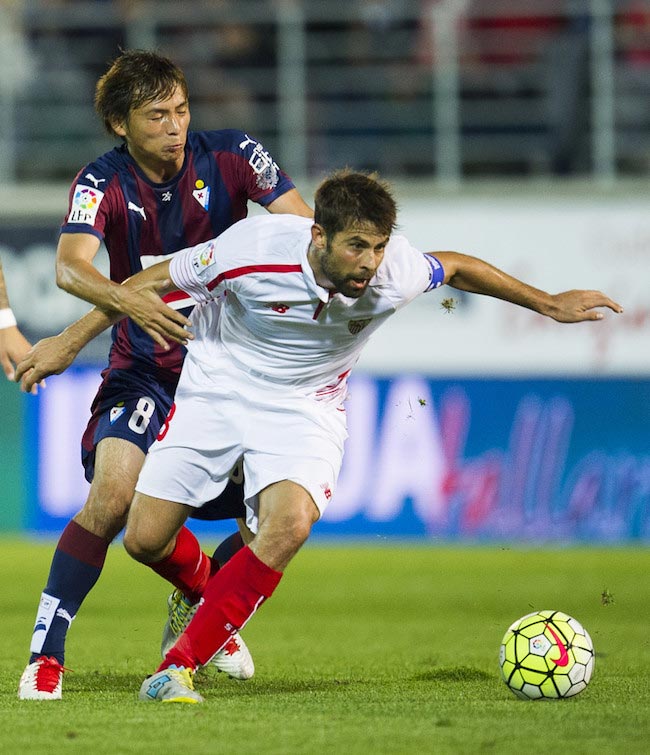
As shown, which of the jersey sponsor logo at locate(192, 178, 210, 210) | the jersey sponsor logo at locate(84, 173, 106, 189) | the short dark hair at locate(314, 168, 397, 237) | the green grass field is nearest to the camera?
the green grass field

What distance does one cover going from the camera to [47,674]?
5055 mm

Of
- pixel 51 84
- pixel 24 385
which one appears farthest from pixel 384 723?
pixel 51 84

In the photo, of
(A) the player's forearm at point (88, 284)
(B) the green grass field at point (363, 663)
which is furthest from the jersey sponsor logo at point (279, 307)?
(B) the green grass field at point (363, 663)

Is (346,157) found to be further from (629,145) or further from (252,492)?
(252,492)

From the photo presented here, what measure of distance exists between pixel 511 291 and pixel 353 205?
78 cm

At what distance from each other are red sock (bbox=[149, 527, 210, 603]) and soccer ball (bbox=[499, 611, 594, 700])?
1.31 meters

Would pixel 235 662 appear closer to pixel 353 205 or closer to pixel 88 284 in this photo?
pixel 88 284

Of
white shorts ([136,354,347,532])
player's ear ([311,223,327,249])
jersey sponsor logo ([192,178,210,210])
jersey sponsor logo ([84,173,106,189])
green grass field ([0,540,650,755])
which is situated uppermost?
jersey sponsor logo ([84,173,106,189])

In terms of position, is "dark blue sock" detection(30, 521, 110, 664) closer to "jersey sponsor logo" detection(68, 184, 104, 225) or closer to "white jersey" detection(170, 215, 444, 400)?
"white jersey" detection(170, 215, 444, 400)

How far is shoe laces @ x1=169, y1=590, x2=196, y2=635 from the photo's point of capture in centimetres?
588

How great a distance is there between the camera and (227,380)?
5.22 meters

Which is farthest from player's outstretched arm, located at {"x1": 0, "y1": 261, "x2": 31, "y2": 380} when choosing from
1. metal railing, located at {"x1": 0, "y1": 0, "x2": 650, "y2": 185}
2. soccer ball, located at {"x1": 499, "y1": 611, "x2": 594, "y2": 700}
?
metal railing, located at {"x1": 0, "y1": 0, "x2": 650, "y2": 185}

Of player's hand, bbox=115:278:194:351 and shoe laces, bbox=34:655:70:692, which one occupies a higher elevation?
player's hand, bbox=115:278:194:351

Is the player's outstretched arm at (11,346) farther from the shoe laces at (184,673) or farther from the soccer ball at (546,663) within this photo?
the soccer ball at (546,663)
